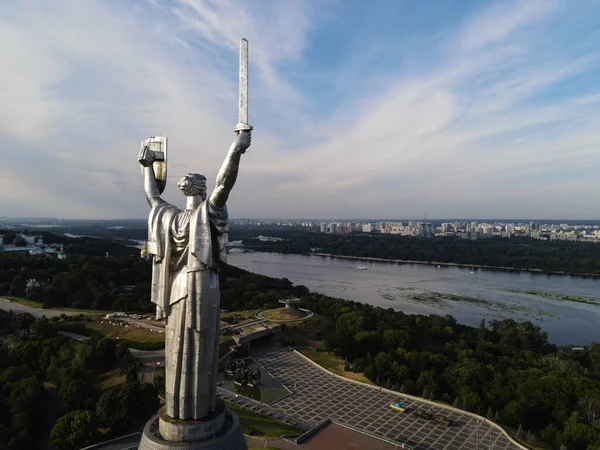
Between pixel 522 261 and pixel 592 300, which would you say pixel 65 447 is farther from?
pixel 522 261

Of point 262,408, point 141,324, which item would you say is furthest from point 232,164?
point 141,324

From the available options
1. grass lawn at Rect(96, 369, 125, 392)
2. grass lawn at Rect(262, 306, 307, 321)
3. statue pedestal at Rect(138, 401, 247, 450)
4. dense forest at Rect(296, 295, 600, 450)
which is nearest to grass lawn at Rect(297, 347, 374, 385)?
dense forest at Rect(296, 295, 600, 450)

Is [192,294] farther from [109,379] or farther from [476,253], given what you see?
[476,253]

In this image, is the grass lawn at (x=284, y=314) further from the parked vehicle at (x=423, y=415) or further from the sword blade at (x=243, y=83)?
the sword blade at (x=243, y=83)

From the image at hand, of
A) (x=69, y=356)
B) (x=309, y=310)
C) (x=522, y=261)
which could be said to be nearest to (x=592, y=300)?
(x=522, y=261)

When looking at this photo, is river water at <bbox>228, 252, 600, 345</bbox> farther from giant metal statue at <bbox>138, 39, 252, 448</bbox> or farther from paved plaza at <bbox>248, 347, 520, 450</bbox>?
giant metal statue at <bbox>138, 39, 252, 448</bbox>

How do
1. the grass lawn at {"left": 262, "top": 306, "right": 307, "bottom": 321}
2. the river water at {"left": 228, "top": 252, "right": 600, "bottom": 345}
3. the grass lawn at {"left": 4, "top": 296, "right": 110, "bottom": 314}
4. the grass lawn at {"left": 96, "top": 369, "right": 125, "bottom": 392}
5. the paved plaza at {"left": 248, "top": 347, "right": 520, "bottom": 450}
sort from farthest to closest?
1. the river water at {"left": 228, "top": 252, "right": 600, "bottom": 345}
2. the grass lawn at {"left": 4, "top": 296, "right": 110, "bottom": 314}
3. the grass lawn at {"left": 262, "top": 306, "right": 307, "bottom": 321}
4. the grass lawn at {"left": 96, "top": 369, "right": 125, "bottom": 392}
5. the paved plaza at {"left": 248, "top": 347, "right": 520, "bottom": 450}

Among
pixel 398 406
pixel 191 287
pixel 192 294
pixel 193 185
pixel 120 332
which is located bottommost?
pixel 398 406

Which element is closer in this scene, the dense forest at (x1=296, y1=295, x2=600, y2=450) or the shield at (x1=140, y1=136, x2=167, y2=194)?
the shield at (x1=140, y1=136, x2=167, y2=194)
